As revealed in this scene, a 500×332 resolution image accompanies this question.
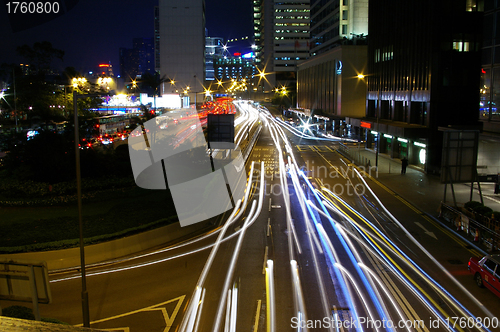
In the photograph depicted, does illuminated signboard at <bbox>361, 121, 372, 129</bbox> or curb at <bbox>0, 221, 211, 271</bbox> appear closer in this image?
curb at <bbox>0, 221, 211, 271</bbox>

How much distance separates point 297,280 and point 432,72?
2629cm

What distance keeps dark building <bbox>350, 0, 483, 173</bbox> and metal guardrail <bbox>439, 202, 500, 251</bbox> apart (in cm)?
1360

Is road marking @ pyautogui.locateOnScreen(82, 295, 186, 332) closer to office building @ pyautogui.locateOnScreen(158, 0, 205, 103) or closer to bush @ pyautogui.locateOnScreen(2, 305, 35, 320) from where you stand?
bush @ pyautogui.locateOnScreen(2, 305, 35, 320)

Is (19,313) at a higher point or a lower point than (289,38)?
lower

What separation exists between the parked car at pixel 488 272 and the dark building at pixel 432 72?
20815 millimetres

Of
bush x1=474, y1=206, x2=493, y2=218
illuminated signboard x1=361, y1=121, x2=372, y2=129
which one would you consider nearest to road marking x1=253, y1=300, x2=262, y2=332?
bush x1=474, y1=206, x2=493, y2=218

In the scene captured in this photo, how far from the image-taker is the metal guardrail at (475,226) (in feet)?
53.3

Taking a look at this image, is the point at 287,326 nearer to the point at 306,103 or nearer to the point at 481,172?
the point at 481,172

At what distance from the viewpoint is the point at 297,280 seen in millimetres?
13375

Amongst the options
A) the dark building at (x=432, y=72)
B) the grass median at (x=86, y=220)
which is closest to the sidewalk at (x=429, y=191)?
the dark building at (x=432, y=72)

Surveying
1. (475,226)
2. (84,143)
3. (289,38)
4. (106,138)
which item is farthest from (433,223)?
(289,38)

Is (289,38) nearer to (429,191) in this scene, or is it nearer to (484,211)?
(429,191)

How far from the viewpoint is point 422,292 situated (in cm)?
1244

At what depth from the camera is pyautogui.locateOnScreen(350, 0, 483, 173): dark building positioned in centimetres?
3241
